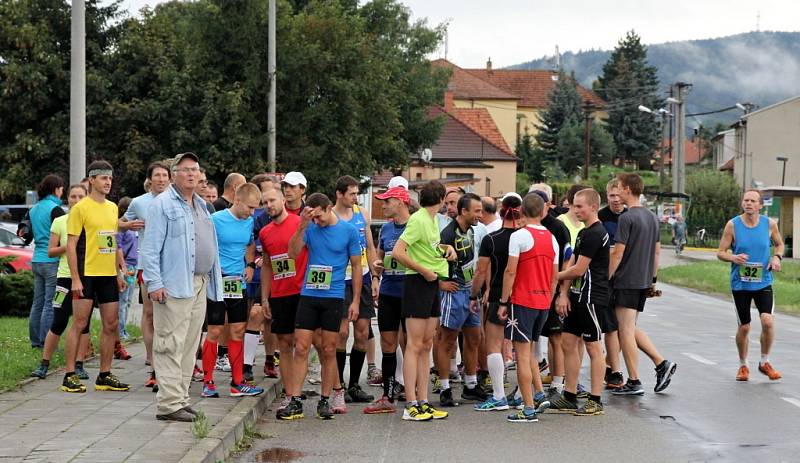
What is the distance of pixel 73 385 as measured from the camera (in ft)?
35.4

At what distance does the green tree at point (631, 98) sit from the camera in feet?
385

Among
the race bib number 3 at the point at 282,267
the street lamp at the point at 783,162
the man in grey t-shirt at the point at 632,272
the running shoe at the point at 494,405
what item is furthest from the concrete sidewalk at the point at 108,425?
the street lamp at the point at 783,162

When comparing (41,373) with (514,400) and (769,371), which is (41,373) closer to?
(514,400)

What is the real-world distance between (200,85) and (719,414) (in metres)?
26.9

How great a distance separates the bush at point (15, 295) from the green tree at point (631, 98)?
10161 cm

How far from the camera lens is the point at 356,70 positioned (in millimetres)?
36938

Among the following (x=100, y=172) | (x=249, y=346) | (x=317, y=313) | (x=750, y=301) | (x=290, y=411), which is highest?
(x=100, y=172)

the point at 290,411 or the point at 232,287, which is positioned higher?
the point at 232,287

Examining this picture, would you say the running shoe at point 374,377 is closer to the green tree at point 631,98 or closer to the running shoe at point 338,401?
the running shoe at point 338,401

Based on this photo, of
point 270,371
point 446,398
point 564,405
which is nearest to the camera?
point 564,405

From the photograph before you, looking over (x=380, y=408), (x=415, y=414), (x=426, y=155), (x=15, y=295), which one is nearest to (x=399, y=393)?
(x=380, y=408)

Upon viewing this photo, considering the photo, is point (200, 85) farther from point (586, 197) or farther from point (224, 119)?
point (586, 197)

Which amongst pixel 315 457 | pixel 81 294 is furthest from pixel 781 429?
pixel 81 294

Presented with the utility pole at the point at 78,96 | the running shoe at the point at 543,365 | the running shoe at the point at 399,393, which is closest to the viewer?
the running shoe at the point at 399,393
